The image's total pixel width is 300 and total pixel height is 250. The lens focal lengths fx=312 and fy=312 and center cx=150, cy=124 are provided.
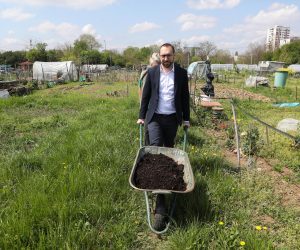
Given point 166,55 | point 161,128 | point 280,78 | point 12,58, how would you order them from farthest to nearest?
point 12,58, point 280,78, point 161,128, point 166,55

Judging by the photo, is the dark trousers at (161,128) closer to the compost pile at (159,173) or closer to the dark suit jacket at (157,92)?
the dark suit jacket at (157,92)

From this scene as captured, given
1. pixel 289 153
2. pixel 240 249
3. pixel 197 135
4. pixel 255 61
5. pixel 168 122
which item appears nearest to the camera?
pixel 240 249

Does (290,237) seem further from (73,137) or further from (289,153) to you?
(73,137)

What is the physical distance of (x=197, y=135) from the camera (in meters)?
6.50

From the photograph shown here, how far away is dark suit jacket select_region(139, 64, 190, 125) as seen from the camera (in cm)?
375

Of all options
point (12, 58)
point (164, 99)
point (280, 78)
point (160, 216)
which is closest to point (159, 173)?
point (160, 216)

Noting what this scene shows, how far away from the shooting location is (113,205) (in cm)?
338

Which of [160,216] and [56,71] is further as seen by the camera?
[56,71]

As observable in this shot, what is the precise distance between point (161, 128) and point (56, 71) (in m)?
29.9

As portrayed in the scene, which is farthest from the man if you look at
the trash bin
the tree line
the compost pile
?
the tree line

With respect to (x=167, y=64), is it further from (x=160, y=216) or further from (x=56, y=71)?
(x=56, y=71)

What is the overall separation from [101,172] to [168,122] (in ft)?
3.51

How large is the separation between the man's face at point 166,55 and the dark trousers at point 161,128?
2.11ft

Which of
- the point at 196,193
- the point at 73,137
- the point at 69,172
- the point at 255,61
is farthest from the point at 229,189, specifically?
the point at 255,61
